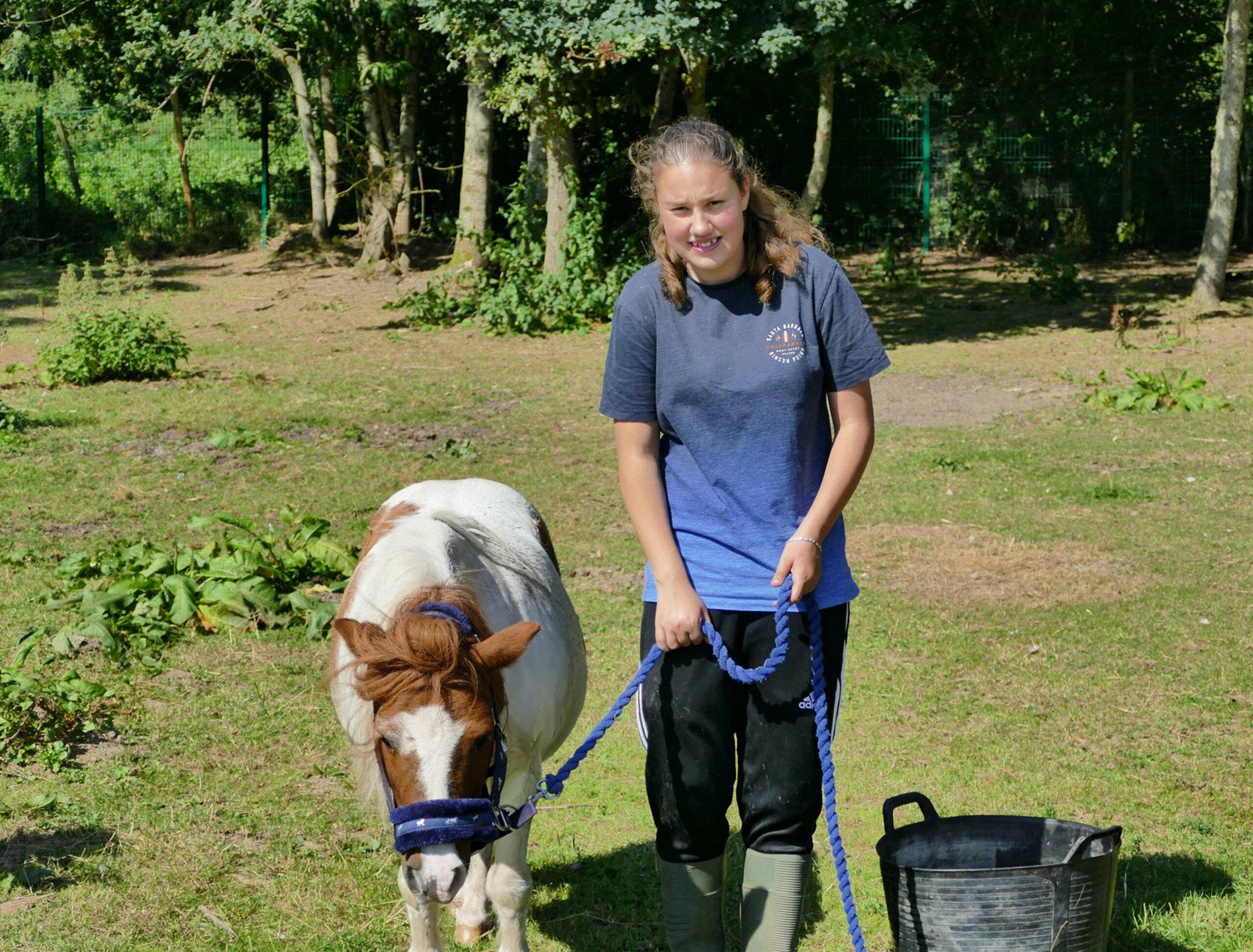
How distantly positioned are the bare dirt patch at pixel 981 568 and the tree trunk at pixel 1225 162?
9.34m

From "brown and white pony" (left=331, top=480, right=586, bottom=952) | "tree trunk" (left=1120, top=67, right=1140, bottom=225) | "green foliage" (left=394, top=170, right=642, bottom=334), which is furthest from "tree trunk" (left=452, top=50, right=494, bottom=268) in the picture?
"brown and white pony" (left=331, top=480, right=586, bottom=952)

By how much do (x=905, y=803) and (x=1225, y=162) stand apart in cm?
1395

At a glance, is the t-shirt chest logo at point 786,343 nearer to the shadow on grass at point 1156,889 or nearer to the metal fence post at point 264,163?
the shadow on grass at point 1156,889

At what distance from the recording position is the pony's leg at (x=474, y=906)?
4.01m

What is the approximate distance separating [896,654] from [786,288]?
354 centimetres

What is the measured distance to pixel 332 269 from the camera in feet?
68.0

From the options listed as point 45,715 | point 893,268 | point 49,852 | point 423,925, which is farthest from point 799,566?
point 893,268

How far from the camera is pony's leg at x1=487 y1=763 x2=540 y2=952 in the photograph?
366 centimetres

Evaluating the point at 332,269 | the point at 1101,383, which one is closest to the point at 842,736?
the point at 1101,383

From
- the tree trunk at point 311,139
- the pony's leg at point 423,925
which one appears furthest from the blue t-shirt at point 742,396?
the tree trunk at point 311,139

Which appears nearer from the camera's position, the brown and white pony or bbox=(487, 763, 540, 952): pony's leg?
the brown and white pony

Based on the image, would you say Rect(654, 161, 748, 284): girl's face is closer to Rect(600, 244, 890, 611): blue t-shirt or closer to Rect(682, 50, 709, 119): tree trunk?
Rect(600, 244, 890, 611): blue t-shirt

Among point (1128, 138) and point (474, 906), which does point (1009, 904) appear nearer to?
point (474, 906)

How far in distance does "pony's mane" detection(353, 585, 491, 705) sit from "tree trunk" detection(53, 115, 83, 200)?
24068 millimetres
